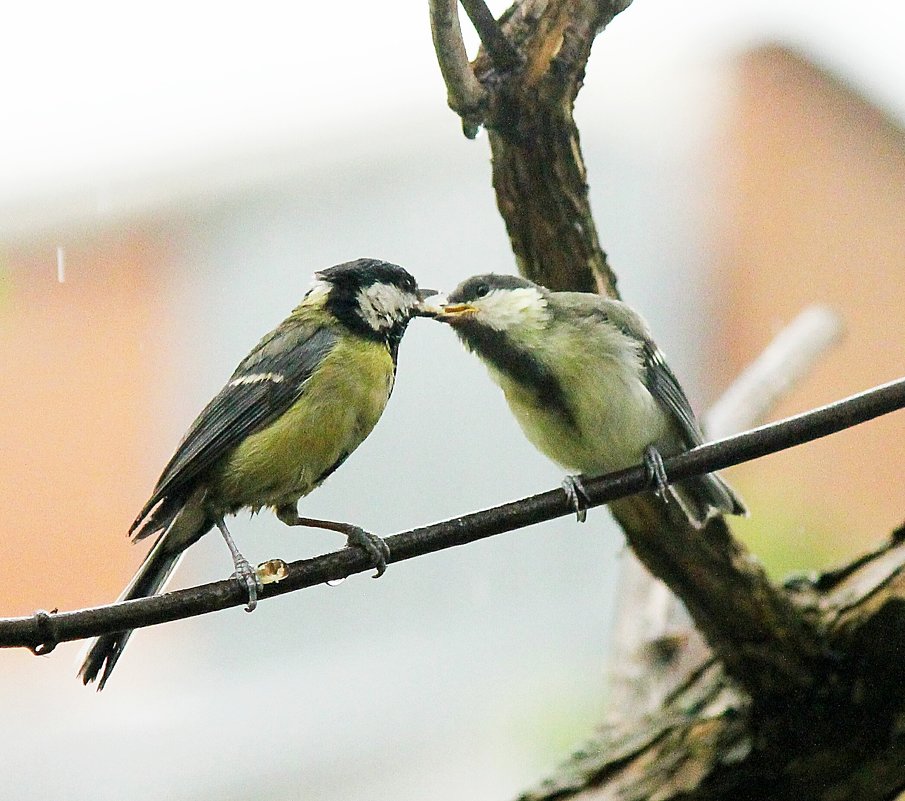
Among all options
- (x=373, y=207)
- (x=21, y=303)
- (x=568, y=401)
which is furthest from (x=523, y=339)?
(x=21, y=303)

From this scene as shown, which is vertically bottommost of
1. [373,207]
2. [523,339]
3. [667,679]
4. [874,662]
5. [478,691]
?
[874,662]

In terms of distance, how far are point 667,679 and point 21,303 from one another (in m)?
1.05

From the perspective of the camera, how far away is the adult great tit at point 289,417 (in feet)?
3.03

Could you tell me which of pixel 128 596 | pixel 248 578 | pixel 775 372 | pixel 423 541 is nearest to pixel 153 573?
pixel 128 596

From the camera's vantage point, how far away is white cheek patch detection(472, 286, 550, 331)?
94 cm

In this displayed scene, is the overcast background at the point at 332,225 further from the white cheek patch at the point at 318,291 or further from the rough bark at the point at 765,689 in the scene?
the rough bark at the point at 765,689

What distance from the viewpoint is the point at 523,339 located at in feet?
3.20

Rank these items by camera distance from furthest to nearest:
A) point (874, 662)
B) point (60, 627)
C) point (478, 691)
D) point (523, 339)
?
point (478, 691), point (874, 662), point (523, 339), point (60, 627)

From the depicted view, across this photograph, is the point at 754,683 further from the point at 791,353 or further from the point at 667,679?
the point at 791,353

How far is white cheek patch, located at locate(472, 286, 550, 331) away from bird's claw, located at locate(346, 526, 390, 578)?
0.72 feet

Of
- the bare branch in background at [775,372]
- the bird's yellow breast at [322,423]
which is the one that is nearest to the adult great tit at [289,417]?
the bird's yellow breast at [322,423]

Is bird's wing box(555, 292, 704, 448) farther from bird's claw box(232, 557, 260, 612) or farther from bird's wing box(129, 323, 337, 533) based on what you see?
bird's claw box(232, 557, 260, 612)

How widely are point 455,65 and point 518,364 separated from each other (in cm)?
28

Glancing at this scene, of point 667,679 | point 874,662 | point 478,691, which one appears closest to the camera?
point 874,662
